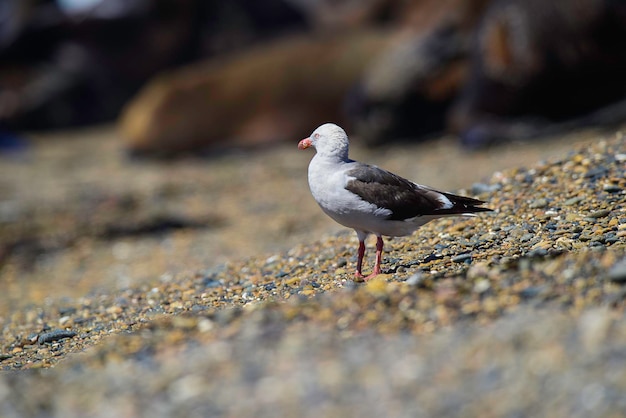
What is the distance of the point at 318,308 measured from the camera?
374 centimetres

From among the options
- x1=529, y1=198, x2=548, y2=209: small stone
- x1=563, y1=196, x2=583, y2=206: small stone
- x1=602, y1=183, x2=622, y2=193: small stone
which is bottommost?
x1=529, y1=198, x2=548, y2=209: small stone

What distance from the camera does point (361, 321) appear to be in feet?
11.6

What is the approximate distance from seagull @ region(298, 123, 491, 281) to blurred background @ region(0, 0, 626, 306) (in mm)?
1734

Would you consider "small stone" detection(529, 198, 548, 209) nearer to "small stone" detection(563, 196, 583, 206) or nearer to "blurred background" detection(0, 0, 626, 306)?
"small stone" detection(563, 196, 583, 206)

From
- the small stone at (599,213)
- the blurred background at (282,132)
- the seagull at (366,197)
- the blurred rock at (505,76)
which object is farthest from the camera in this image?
the blurred rock at (505,76)

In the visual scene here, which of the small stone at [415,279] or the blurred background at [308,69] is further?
the blurred background at [308,69]

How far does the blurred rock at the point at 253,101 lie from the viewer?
12.4 m

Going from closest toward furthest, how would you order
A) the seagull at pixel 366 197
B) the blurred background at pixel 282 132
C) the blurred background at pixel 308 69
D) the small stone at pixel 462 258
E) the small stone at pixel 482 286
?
the small stone at pixel 482 286 → the seagull at pixel 366 197 → the small stone at pixel 462 258 → the blurred background at pixel 282 132 → the blurred background at pixel 308 69

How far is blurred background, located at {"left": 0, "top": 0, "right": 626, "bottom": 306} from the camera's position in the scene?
837 centimetres

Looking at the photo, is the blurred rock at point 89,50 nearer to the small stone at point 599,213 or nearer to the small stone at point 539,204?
the small stone at point 539,204

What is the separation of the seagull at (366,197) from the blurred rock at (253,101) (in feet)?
25.3

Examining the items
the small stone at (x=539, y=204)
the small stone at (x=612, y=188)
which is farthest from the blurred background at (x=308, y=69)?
the small stone at (x=539, y=204)

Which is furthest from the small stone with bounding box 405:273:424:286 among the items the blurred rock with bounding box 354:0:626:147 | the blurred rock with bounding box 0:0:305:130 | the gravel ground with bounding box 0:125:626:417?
the blurred rock with bounding box 0:0:305:130

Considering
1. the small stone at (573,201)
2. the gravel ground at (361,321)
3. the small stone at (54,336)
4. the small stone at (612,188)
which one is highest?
the small stone at (612,188)
